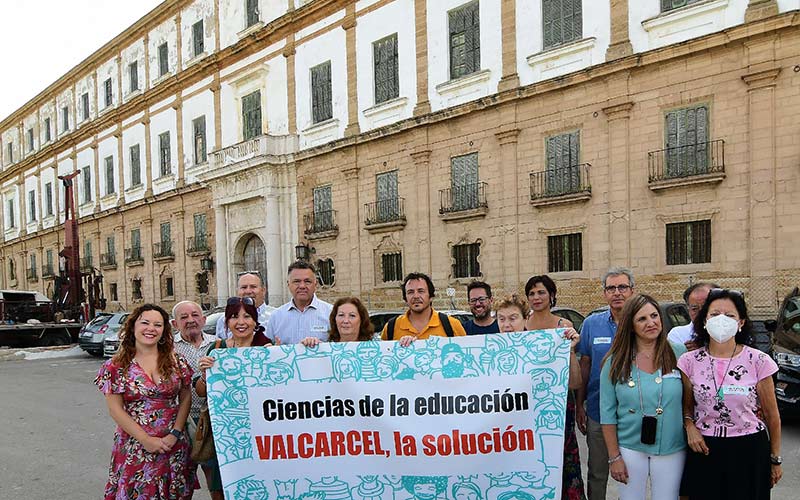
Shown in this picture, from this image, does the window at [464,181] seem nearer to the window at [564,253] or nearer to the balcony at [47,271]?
the window at [564,253]

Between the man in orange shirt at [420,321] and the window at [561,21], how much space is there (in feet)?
45.2

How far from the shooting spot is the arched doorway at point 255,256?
25.5 meters

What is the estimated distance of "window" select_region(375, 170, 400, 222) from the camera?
67.4 feet

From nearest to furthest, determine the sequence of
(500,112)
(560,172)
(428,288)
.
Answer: (428,288)
(560,172)
(500,112)

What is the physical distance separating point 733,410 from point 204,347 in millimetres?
3492

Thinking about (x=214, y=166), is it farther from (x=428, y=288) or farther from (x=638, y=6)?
(x=428, y=288)

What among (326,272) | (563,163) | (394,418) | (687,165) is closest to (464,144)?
(563,163)

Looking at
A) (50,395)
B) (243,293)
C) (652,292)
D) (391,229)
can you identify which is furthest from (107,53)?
(243,293)

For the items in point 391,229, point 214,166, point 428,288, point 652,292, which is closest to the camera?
point 428,288

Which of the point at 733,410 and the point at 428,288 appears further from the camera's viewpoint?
the point at 428,288

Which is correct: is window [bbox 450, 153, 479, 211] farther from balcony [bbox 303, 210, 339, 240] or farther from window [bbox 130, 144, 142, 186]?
window [bbox 130, 144, 142, 186]

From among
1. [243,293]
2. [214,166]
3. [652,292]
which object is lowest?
[652,292]

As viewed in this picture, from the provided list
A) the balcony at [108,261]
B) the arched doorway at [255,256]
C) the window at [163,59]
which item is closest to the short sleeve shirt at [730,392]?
the arched doorway at [255,256]

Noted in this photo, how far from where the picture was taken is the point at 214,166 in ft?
88.3
